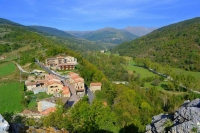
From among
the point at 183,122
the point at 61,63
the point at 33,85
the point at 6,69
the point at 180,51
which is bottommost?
the point at 33,85

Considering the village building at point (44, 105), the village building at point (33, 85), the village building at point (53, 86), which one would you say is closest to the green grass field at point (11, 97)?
the village building at point (33, 85)

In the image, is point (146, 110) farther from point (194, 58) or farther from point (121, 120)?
point (194, 58)

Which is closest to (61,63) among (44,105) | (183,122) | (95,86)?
(95,86)

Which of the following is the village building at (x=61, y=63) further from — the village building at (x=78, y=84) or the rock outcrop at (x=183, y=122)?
the rock outcrop at (x=183, y=122)

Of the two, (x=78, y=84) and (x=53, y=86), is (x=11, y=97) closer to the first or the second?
(x=53, y=86)

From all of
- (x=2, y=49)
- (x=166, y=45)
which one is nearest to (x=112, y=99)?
(x=2, y=49)
